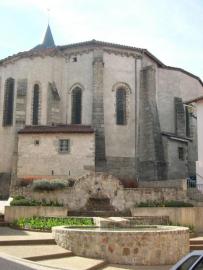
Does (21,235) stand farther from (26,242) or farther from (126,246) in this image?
(126,246)

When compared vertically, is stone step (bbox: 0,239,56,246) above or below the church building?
below

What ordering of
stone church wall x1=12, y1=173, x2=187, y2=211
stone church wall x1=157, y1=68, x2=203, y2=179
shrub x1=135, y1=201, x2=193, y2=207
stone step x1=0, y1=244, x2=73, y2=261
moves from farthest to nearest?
stone church wall x1=157, y1=68, x2=203, y2=179
stone church wall x1=12, y1=173, x2=187, y2=211
shrub x1=135, y1=201, x2=193, y2=207
stone step x1=0, y1=244, x2=73, y2=261

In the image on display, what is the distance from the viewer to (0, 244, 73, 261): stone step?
37.0ft

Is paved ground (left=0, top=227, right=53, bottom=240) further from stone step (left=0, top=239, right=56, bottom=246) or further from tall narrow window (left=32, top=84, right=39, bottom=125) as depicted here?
tall narrow window (left=32, top=84, right=39, bottom=125)

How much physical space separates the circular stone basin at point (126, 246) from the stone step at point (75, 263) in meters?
0.52

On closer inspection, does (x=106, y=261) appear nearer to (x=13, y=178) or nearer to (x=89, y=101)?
(x=13, y=178)

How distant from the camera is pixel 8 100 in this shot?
36.1 meters

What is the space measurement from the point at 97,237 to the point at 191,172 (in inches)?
936

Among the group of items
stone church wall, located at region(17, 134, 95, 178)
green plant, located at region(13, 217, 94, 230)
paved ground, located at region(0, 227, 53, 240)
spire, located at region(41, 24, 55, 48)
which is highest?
spire, located at region(41, 24, 55, 48)

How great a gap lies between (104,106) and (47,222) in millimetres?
17300

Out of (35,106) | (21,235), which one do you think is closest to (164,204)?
(21,235)

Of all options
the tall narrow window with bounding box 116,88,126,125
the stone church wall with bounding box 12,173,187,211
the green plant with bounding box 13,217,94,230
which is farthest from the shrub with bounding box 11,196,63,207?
the tall narrow window with bounding box 116,88,126,125

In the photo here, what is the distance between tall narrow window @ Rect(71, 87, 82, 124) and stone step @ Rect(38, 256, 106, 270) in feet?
74.4

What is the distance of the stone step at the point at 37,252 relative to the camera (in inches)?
444
